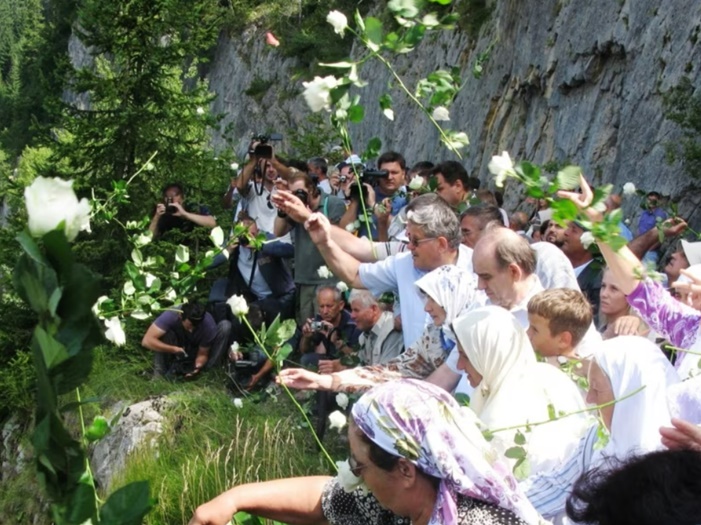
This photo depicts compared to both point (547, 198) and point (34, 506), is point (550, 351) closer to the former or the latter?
point (547, 198)

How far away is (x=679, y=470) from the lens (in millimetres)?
1871

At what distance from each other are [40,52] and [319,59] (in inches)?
1361

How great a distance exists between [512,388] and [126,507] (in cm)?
208

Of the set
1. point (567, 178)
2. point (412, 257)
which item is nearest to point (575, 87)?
point (412, 257)

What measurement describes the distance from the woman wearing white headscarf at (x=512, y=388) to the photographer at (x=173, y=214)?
5793 mm

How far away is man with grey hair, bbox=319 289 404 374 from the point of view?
18.8ft

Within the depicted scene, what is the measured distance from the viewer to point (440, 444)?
93.0 inches

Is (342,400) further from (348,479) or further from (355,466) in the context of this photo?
(355,466)

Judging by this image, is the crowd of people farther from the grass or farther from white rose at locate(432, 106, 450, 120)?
white rose at locate(432, 106, 450, 120)

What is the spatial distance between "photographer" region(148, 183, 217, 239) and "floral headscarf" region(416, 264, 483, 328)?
469cm

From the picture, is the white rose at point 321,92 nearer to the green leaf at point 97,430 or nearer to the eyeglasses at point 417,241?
the green leaf at point 97,430

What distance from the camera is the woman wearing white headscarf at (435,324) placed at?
170 inches

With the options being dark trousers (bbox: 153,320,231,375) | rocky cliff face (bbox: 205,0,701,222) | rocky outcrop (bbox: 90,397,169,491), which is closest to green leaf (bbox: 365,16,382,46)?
rocky outcrop (bbox: 90,397,169,491)

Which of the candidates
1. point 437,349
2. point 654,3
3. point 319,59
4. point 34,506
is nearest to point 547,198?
point 437,349
